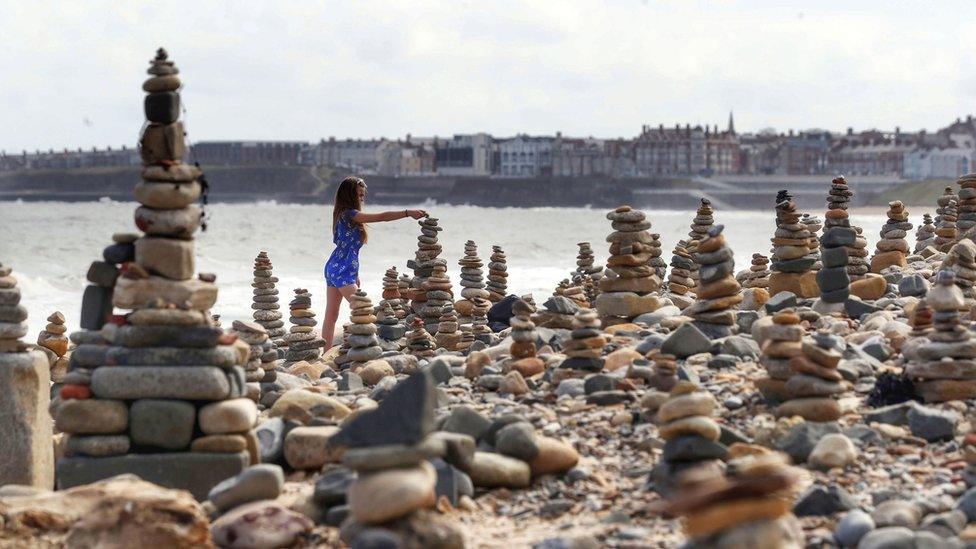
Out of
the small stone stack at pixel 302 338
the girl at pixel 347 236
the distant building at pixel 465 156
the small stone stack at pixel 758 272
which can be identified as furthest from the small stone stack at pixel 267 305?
the distant building at pixel 465 156

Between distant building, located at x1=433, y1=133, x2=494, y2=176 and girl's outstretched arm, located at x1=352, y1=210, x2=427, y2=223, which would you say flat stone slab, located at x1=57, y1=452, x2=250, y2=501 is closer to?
girl's outstretched arm, located at x1=352, y1=210, x2=427, y2=223

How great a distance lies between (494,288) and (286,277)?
23.8 meters

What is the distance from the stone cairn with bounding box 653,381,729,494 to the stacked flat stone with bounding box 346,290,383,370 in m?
6.70

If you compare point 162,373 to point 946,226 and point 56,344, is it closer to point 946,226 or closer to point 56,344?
point 56,344

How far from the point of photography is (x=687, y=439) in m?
7.06

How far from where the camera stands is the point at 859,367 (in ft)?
30.2

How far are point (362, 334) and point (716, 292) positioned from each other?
4.21 m

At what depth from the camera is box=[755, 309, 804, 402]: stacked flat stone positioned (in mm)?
8344

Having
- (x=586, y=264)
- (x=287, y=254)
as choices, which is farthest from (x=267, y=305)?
(x=287, y=254)

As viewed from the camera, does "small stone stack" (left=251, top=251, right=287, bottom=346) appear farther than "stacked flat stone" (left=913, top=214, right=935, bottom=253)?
No

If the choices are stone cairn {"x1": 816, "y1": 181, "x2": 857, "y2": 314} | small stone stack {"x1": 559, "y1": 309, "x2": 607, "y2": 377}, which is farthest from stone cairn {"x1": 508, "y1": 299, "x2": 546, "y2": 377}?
stone cairn {"x1": 816, "y1": 181, "x2": 857, "y2": 314}

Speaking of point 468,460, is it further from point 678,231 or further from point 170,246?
point 678,231

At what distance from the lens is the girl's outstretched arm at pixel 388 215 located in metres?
12.0

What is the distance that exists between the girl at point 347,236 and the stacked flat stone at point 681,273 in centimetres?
444
